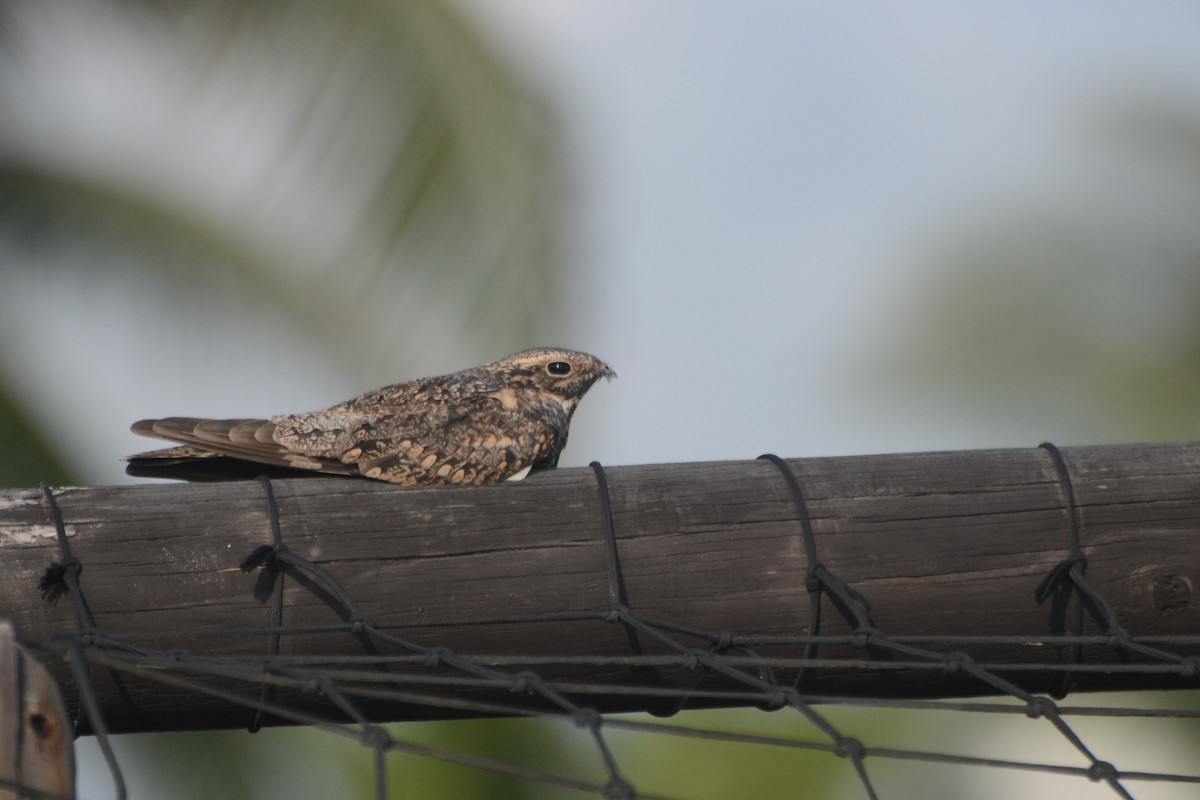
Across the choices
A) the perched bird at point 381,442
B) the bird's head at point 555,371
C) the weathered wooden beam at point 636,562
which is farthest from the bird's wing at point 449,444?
the bird's head at point 555,371

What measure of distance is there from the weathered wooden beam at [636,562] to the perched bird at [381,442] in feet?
1.49

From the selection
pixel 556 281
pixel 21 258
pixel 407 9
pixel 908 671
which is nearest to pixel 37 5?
pixel 21 258

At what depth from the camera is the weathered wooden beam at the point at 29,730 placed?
175cm

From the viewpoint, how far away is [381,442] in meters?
2.98

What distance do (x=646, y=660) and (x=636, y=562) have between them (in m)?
0.27

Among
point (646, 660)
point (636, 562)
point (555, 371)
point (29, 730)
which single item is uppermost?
point (555, 371)

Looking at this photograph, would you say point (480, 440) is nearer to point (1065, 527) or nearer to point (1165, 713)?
point (1065, 527)

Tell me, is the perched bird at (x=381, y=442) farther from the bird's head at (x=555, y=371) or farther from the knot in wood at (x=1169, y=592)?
the knot in wood at (x=1169, y=592)

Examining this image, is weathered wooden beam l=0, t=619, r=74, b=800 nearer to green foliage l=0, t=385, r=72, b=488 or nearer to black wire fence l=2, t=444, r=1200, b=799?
black wire fence l=2, t=444, r=1200, b=799

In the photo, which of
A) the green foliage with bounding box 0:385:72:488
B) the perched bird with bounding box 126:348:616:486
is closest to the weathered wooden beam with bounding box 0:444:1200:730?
the perched bird with bounding box 126:348:616:486

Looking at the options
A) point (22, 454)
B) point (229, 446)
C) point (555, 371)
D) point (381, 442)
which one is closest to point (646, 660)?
point (381, 442)

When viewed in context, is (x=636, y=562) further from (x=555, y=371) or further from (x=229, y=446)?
(x=555, y=371)

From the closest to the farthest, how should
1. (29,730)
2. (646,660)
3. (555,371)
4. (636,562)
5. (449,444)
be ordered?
(29,730) → (646,660) → (636,562) → (449,444) → (555,371)

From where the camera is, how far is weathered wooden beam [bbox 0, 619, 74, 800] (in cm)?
175
